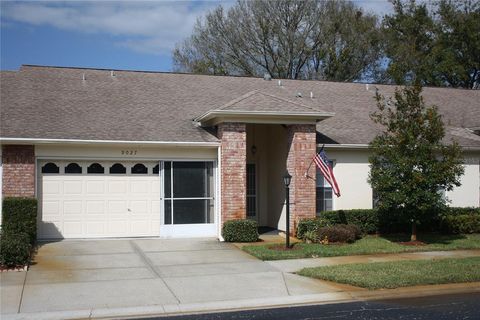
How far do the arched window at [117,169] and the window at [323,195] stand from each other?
242 inches

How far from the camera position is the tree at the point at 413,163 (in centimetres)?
1574

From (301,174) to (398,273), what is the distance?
621 centimetres

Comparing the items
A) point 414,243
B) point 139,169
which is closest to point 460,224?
point 414,243

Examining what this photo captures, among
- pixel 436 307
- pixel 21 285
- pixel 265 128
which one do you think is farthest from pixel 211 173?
pixel 436 307

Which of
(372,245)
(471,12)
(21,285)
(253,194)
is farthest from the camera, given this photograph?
(471,12)

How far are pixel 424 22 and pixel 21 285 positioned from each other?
37772 millimetres

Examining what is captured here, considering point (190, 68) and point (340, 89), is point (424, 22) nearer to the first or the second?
point (190, 68)

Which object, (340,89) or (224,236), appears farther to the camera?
(340,89)

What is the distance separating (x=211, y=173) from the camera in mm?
17859

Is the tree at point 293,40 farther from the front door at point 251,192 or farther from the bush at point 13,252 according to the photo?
the bush at point 13,252

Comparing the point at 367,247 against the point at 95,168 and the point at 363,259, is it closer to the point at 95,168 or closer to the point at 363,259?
the point at 363,259

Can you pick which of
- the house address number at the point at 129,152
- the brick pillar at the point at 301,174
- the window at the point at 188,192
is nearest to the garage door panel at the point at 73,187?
the house address number at the point at 129,152

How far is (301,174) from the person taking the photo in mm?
17766

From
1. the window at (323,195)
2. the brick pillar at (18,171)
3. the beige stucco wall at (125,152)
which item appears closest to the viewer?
the brick pillar at (18,171)
